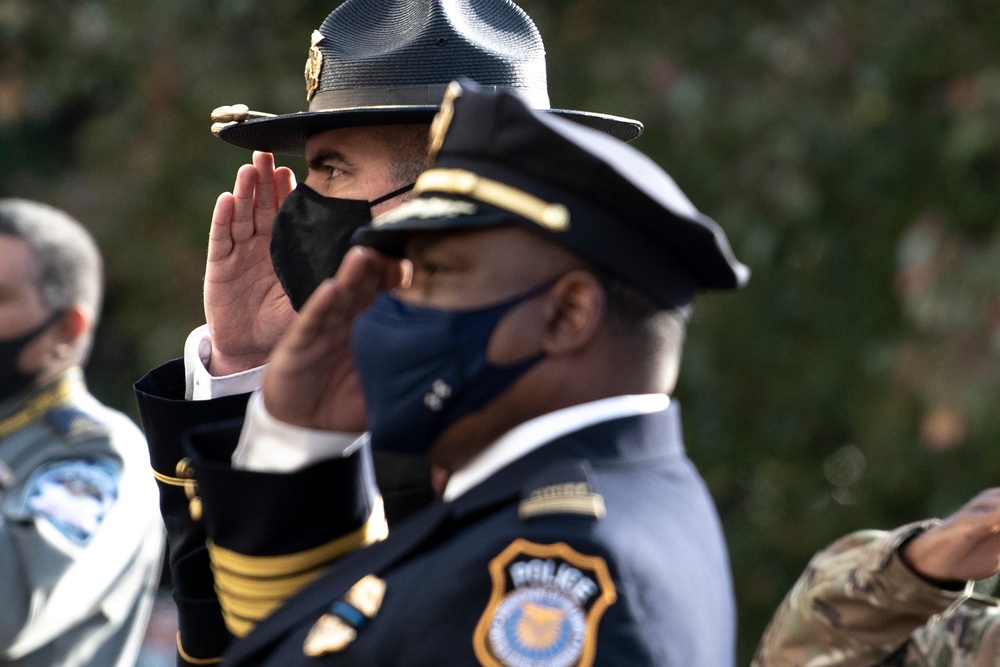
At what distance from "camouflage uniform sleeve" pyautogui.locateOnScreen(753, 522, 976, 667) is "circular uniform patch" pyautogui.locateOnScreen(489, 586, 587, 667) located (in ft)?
5.19

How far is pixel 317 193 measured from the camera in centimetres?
313

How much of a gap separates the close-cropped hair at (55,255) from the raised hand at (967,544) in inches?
115

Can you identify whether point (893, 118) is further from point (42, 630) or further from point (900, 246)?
point (42, 630)

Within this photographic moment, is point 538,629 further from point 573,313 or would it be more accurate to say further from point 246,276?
point 246,276

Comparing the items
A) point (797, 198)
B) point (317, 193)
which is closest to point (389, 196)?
point (317, 193)

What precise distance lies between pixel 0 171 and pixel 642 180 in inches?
309

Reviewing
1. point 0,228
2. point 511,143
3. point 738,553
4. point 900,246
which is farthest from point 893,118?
point 511,143

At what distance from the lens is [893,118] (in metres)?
6.84

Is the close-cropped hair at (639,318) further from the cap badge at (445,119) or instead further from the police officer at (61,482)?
the police officer at (61,482)

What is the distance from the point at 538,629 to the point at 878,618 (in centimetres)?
172

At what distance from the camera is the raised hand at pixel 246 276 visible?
3.37m

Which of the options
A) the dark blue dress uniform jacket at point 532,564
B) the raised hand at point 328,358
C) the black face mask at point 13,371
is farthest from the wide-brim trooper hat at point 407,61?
the black face mask at point 13,371

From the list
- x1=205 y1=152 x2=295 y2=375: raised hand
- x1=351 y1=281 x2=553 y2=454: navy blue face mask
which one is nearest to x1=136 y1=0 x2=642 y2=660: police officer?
x1=205 y1=152 x2=295 y2=375: raised hand

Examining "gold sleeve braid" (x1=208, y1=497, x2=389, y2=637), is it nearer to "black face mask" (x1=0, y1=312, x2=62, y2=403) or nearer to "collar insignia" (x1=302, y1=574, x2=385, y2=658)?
"collar insignia" (x1=302, y1=574, x2=385, y2=658)
